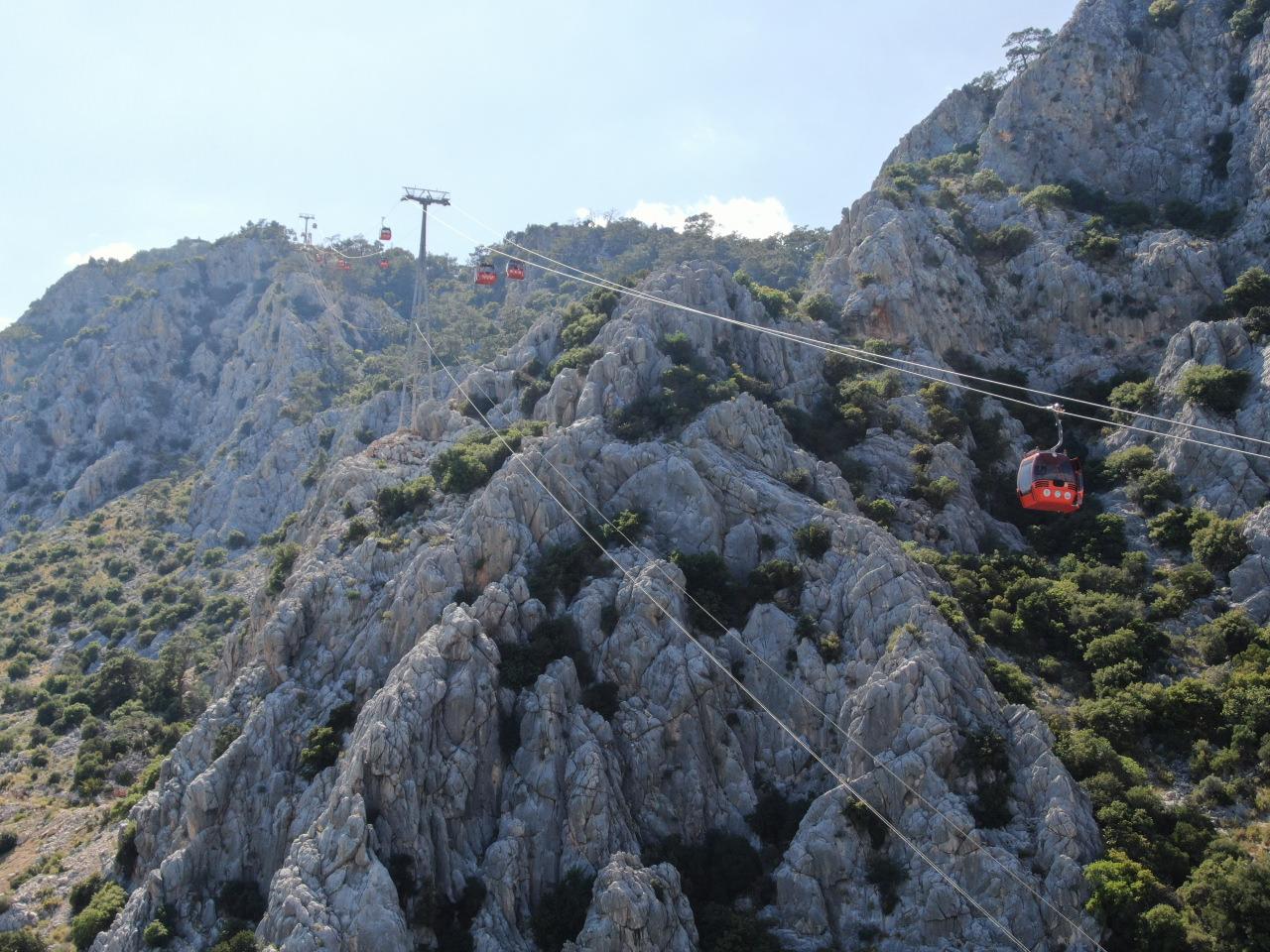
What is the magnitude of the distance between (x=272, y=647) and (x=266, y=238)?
4062 inches

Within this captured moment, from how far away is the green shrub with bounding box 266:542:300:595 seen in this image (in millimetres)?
58688

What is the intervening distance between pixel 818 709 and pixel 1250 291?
4060 cm

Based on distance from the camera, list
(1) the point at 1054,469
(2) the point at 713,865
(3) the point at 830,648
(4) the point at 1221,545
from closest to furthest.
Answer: (1) the point at 1054,469, (2) the point at 713,865, (3) the point at 830,648, (4) the point at 1221,545

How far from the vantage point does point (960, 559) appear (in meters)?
54.8

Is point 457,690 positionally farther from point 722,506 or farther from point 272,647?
point 722,506

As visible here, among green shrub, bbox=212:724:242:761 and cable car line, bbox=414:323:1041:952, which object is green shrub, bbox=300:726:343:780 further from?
cable car line, bbox=414:323:1041:952

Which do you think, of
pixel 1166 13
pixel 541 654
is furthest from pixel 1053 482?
pixel 1166 13

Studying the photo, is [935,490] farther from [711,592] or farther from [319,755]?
[319,755]

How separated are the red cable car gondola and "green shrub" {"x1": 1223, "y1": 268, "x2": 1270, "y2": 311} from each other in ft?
103

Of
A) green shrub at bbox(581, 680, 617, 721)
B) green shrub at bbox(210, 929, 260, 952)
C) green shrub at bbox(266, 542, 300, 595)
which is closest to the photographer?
green shrub at bbox(210, 929, 260, 952)

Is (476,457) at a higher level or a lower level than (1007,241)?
lower

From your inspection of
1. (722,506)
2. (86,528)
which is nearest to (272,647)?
(722,506)

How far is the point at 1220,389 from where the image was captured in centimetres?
5759

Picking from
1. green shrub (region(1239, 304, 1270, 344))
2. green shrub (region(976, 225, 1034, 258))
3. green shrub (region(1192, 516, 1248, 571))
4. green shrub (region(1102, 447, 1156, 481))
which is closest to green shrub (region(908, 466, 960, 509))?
green shrub (region(1102, 447, 1156, 481))
